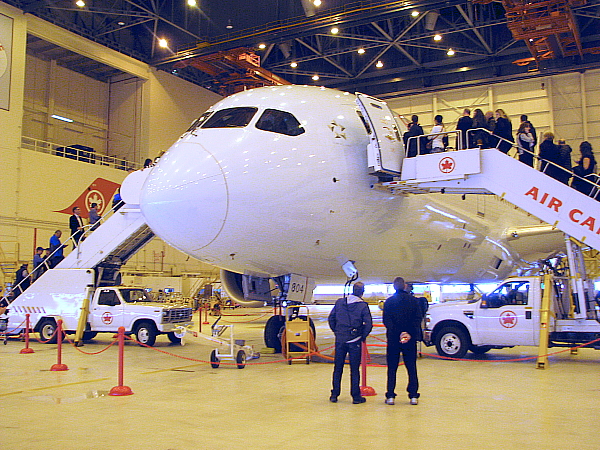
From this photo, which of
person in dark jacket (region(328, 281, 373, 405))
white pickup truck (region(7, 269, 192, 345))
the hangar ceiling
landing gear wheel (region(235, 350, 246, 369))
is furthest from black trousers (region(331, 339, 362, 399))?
the hangar ceiling

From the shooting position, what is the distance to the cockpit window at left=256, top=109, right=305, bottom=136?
30.8ft

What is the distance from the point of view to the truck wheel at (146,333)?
13.8m

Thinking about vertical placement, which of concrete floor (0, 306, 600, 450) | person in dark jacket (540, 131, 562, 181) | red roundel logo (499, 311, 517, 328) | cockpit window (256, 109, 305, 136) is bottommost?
concrete floor (0, 306, 600, 450)

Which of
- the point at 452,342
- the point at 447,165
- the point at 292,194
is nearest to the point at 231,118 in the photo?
the point at 292,194

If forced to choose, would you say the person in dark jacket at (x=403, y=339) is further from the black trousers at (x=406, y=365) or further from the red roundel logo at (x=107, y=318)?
the red roundel logo at (x=107, y=318)

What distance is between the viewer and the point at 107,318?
1431 cm

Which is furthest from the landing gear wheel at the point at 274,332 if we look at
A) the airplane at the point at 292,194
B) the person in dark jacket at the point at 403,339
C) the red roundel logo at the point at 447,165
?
Answer: the person in dark jacket at the point at 403,339

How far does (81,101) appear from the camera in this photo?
33500mm

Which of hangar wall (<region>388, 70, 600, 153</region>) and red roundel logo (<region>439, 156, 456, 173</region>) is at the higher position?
hangar wall (<region>388, 70, 600, 153</region>)

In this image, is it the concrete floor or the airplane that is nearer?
the concrete floor

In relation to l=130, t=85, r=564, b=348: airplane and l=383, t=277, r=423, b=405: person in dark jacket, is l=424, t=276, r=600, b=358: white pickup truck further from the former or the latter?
l=383, t=277, r=423, b=405: person in dark jacket

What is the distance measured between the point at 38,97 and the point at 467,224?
26725 mm

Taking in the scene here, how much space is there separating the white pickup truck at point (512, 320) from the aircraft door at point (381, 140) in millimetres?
3252

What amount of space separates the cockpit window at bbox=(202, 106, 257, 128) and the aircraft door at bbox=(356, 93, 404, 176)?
78.9 inches
